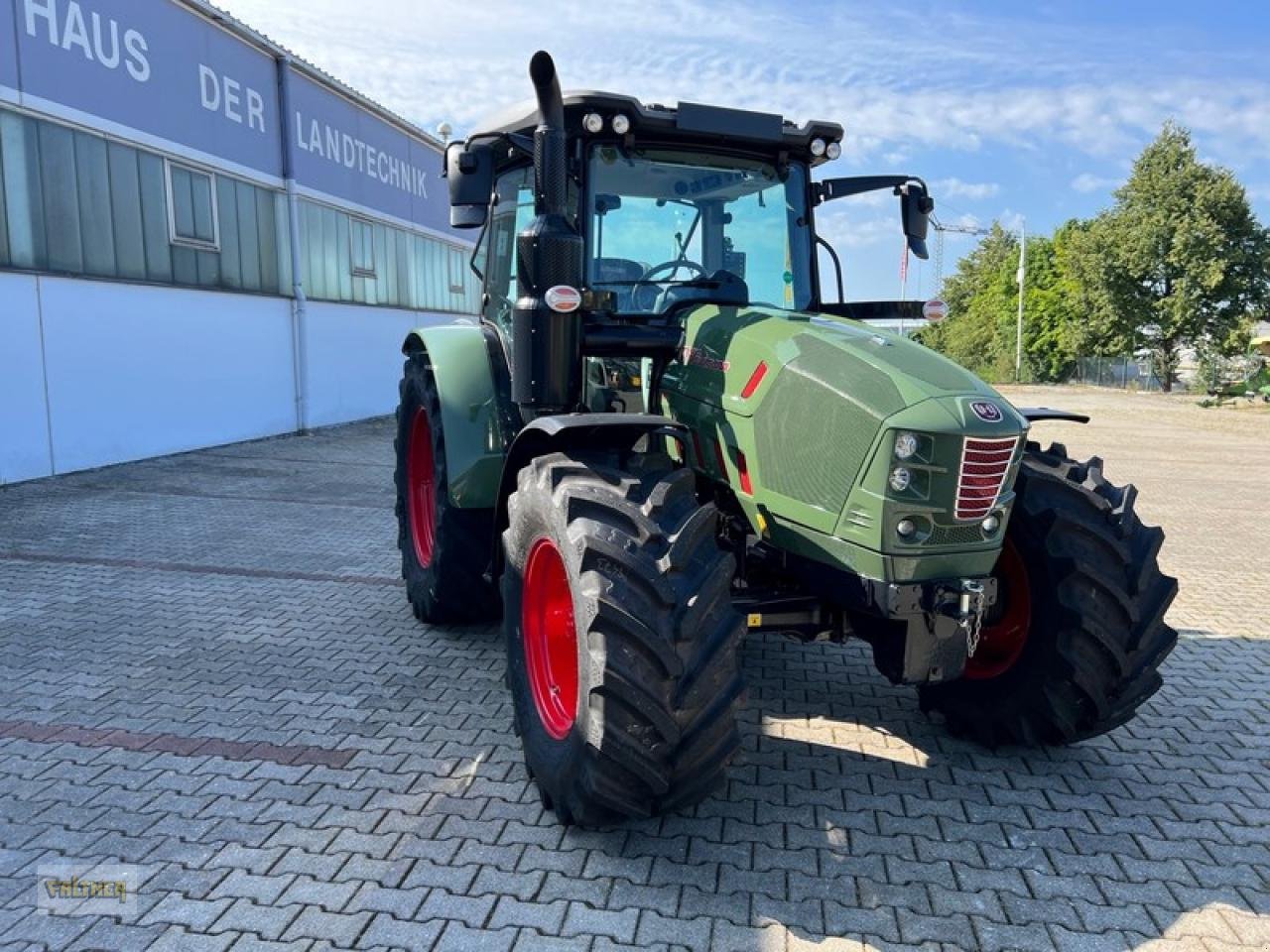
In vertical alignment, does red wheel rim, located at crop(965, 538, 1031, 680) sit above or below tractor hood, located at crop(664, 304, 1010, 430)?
below

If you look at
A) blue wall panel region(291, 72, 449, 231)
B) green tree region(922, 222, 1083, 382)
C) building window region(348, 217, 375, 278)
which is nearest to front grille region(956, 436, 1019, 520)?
blue wall panel region(291, 72, 449, 231)

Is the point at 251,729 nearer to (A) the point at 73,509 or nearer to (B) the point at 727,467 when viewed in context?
(B) the point at 727,467

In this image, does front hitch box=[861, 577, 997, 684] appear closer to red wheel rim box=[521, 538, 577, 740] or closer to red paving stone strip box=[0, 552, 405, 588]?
red wheel rim box=[521, 538, 577, 740]

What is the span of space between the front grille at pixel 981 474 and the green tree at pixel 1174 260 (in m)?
34.1

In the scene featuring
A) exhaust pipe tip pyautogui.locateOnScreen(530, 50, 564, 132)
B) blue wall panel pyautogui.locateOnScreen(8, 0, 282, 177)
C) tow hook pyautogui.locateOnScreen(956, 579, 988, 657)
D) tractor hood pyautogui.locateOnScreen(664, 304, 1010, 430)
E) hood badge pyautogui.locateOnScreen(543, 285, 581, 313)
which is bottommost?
tow hook pyautogui.locateOnScreen(956, 579, 988, 657)

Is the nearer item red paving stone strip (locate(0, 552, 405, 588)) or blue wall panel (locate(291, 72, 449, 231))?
red paving stone strip (locate(0, 552, 405, 588))

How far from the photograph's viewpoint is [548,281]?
130 inches

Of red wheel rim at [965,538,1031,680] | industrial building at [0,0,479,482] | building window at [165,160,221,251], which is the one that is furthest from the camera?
building window at [165,160,221,251]

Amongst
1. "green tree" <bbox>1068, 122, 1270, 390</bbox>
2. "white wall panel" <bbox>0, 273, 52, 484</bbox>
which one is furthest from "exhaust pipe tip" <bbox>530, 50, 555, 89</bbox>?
→ "green tree" <bbox>1068, 122, 1270, 390</bbox>

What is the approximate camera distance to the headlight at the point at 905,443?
2.86 metres

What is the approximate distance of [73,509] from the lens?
8.17 metres

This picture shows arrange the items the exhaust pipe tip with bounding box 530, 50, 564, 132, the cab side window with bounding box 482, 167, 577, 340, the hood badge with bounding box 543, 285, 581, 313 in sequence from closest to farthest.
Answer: the exhaust pipe tip with bounding box 530, 50, 564, 132, the hood badge with bounding box 543, 285, 581, 313, the cab side window with bounding box 482, 167, 577, 340

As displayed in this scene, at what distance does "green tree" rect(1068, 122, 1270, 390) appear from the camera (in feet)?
104

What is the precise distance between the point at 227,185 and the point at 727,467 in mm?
11314
